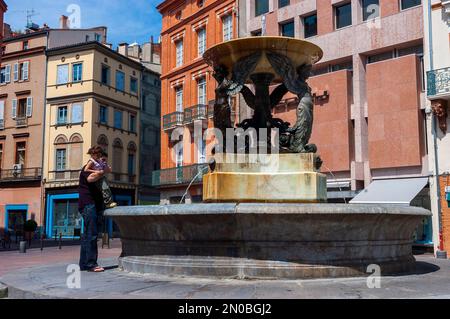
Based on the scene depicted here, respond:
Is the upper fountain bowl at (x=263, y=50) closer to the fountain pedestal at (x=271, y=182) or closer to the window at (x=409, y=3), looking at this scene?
the fountain pedestal at (x=271, y=182)

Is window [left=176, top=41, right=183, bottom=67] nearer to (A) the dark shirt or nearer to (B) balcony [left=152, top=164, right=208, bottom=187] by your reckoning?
(B) balcony [left=152, top=164, right=208, bottom=187]

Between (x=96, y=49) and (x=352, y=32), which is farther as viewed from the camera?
(x=96, y=49)

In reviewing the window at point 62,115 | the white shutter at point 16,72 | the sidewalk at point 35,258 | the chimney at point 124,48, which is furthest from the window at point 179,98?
the sidewalk at point 35,258

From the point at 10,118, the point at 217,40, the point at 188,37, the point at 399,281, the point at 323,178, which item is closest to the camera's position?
the point at 399,281

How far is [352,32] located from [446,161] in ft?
25.0

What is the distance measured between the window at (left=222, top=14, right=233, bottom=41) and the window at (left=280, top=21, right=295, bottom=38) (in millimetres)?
4560

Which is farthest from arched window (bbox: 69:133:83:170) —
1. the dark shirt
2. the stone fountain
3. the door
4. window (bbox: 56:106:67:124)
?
the dark shirt

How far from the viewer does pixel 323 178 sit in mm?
8227

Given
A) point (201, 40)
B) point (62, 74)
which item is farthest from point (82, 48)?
point (201, 40)

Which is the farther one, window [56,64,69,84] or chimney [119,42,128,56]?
chimney [119,42,128,56]

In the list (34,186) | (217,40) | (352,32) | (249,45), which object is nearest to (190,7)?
(217,40)

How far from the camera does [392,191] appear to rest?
69.4 feet

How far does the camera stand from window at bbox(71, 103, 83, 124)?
41.8 m
